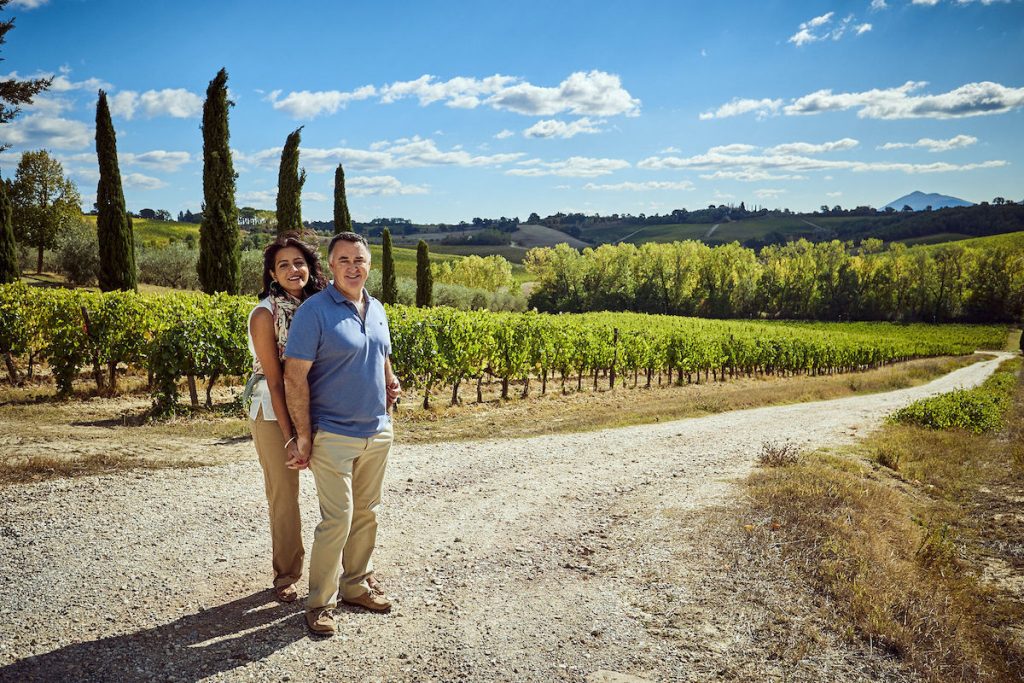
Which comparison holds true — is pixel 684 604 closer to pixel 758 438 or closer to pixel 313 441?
pixel 313 441

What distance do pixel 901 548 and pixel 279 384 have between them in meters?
6.90

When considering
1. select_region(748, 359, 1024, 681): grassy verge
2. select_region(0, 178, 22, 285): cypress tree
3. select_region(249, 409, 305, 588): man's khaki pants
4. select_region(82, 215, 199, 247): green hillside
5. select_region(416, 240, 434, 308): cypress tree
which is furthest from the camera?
select_region(82, 215, 199, 247): green hillside

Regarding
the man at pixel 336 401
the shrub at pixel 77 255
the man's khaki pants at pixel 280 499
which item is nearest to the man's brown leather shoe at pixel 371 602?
the man at pixel 336 401

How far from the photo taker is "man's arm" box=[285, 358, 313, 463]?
157 inches

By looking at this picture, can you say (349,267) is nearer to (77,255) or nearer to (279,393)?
(279,393)

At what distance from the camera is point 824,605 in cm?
519

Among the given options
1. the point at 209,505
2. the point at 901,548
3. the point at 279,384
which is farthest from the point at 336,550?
the point at 901,548

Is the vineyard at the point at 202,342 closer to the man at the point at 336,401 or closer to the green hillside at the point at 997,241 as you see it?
the man at the point at 336,401

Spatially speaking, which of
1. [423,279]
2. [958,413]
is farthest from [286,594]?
[423,279]

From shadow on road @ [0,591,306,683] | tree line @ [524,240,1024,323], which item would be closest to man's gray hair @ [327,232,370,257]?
shadow on road @ [0,591,306,683]

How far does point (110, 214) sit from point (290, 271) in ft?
86.4

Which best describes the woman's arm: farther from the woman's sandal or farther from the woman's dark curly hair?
the woman's sandal

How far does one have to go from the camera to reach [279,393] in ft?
13.7

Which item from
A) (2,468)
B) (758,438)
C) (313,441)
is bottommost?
(758,438)
